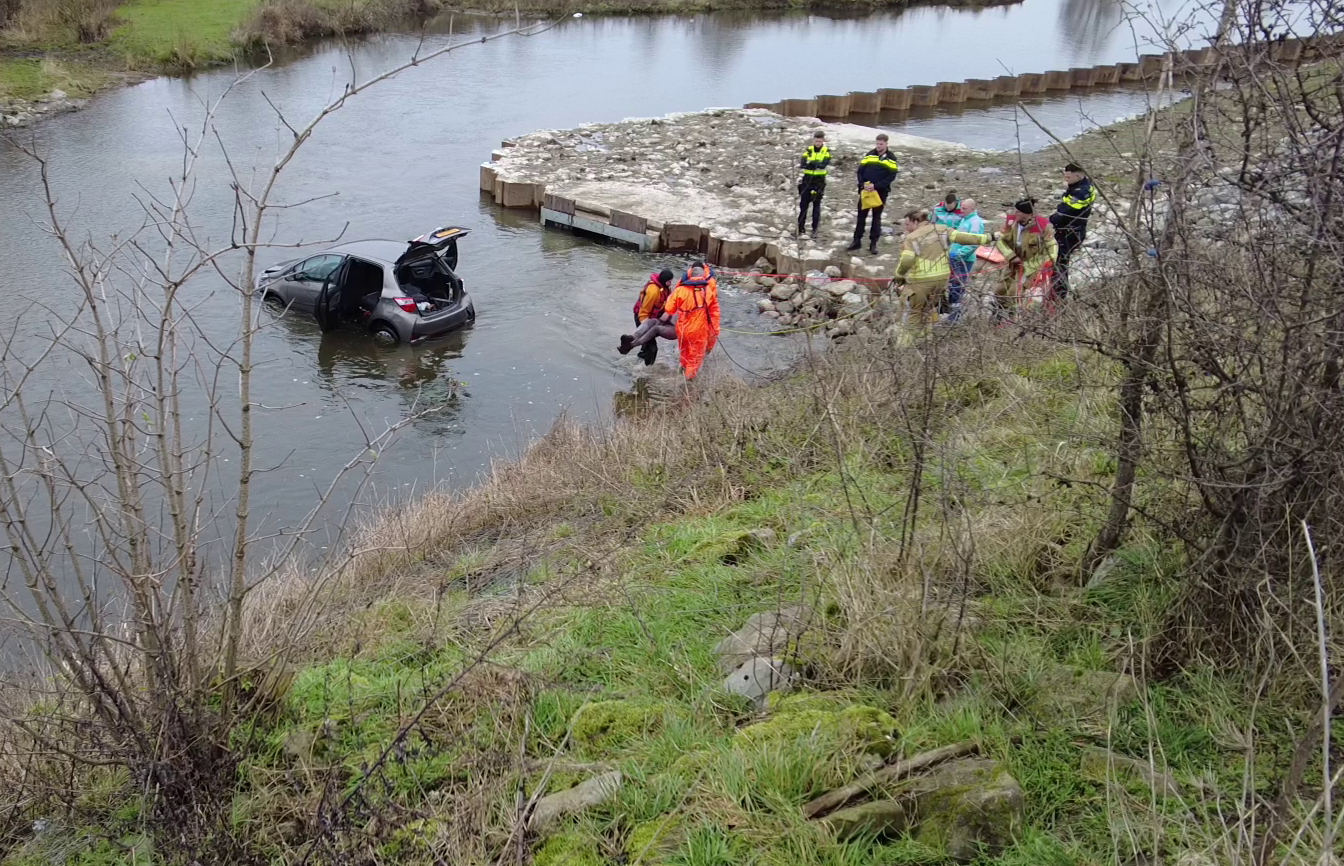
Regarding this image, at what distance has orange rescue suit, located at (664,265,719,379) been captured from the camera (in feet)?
38.3

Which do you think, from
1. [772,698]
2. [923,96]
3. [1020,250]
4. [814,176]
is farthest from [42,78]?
[772,698]

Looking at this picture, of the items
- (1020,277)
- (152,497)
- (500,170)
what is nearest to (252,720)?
(152,497)

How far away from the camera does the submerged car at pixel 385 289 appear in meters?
13.4

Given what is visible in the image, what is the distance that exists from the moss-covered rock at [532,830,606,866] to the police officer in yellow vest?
1360cm

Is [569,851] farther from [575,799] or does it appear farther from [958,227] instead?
[958,227]

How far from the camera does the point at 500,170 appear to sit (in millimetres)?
20797

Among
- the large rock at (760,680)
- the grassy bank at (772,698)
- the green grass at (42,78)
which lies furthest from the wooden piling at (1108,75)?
the large rock at (760,680)

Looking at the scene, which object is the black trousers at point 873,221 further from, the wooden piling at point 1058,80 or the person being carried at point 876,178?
the wooden piling at point 1058,80

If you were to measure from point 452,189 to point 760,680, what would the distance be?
18.3m

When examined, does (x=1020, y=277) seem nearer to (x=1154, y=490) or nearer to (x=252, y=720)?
(x=1154, y=490)

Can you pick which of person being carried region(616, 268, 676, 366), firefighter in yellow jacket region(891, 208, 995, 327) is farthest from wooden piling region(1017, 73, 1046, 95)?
person being carried region(616, 268, 676, 366)

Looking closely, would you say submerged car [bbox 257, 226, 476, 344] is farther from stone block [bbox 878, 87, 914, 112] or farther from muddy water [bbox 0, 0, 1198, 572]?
stone block [bbox 878, 87, 914, 112]

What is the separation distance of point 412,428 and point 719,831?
891 centimetres

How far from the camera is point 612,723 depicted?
441 cm
